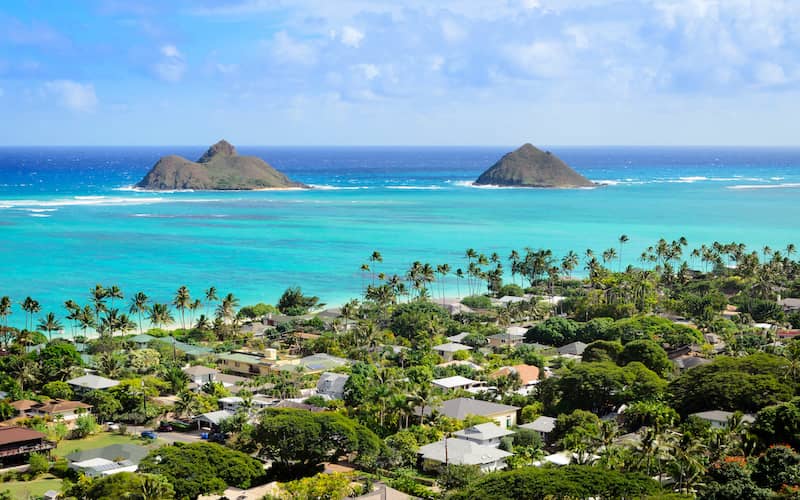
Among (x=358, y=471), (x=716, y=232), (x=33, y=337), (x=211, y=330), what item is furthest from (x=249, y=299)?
(x=716, y=232)

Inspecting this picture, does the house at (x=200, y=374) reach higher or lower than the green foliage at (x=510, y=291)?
lower

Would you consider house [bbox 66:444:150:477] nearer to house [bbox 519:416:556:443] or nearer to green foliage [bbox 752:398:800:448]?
house [bbox 519:416:556:443]

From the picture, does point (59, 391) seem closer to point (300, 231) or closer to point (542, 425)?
point (542, 425)

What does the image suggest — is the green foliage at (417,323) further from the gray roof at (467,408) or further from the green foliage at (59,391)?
the green foliage at (59,391)

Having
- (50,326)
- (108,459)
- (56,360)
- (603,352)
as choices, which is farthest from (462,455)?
(50,326)

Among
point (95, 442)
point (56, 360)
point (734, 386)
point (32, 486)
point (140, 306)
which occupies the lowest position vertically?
point (95, 442)

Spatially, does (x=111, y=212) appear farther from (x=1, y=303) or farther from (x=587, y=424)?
(x=587, y=424)

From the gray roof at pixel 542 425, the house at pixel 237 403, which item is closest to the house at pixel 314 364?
the house at pixel 237 403
